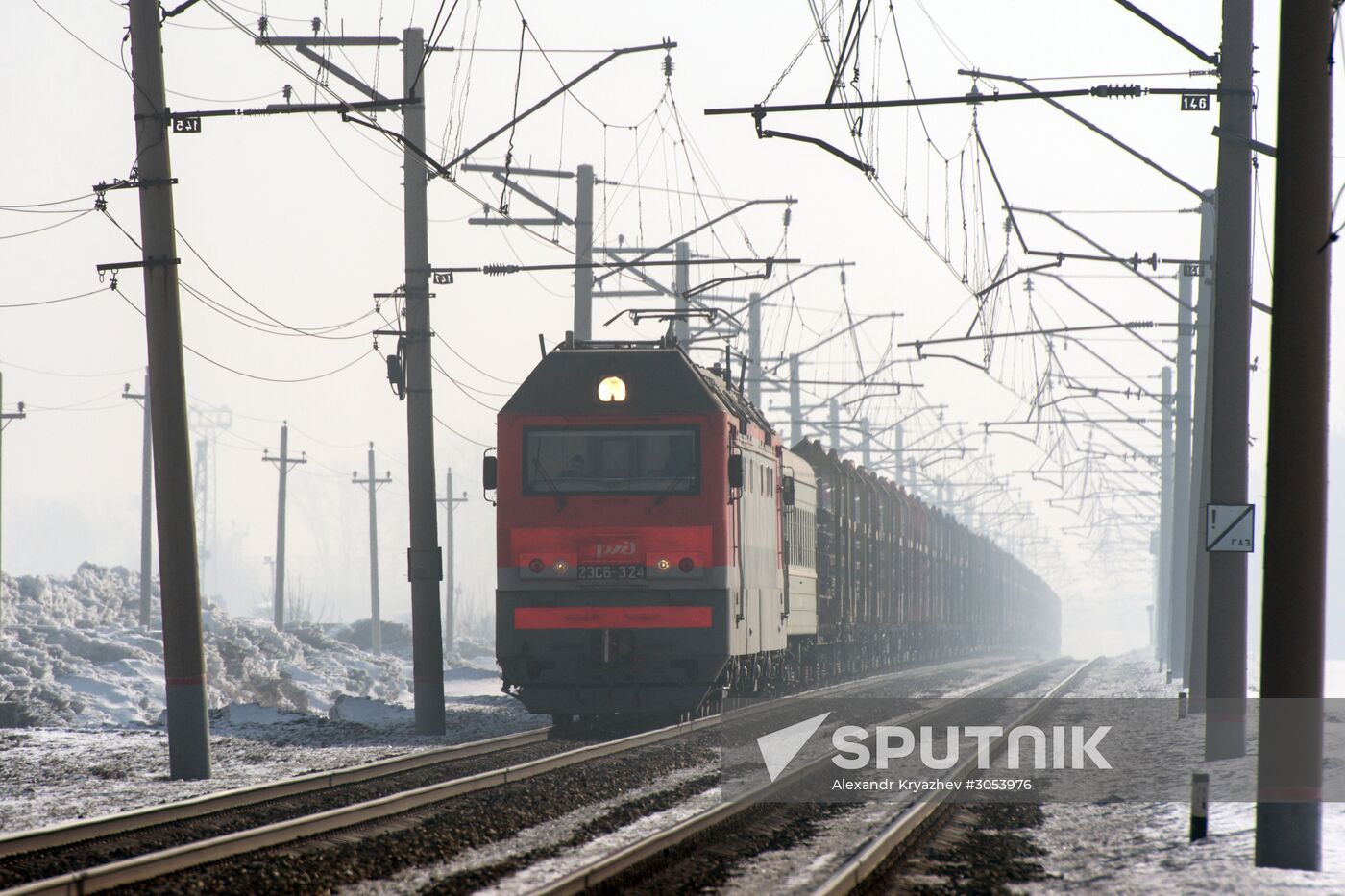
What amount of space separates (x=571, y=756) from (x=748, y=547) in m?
5.16

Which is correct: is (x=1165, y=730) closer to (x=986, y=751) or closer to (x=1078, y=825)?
(x=986, y=751)

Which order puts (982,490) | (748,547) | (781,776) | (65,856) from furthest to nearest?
(982,490) → (748,547) → (781,776) → (65,856)

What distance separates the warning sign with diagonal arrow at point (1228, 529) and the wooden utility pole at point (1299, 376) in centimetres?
542

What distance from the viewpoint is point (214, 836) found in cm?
1082

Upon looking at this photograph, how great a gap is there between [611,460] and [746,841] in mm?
8531

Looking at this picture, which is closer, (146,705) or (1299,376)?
(1299,376)

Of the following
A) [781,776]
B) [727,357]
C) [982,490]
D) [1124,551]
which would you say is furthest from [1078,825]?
[1124,551]

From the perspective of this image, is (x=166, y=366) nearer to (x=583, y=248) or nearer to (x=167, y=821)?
(x=167, y=821)

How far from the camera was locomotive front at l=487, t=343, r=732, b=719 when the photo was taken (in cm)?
1852

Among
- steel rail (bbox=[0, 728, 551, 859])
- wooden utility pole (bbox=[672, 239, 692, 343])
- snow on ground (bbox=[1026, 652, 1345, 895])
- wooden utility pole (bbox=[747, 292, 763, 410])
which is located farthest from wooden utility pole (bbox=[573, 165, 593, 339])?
snow on ground (bbox=[1026, 652, 1345, 895])

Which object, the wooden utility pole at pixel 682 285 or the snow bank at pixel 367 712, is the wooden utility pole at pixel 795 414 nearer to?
the wooden utility pole at pixel 682 285

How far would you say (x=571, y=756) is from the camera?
1560 cm

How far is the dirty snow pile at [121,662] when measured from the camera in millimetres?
30797

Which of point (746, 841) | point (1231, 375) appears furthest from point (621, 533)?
point (746, 841)
